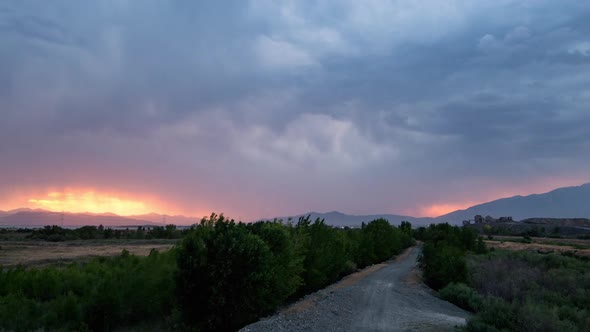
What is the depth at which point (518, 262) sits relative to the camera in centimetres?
4766

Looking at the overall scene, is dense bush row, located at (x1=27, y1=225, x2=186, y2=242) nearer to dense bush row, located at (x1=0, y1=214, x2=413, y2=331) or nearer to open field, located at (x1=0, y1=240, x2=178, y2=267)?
open field, located at (x1=0, y1=240, x2=178, y2=267)

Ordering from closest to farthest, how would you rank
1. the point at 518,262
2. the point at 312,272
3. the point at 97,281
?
1. the point at 97,281
2. the point at 312,272
3. the point at 518,262

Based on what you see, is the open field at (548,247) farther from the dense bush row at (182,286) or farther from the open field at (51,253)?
the dense bush row at (182,286)

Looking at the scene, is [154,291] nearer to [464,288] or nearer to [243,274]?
[243,274]

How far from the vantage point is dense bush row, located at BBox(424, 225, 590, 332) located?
1416 cm

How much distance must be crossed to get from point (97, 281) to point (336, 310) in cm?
1111

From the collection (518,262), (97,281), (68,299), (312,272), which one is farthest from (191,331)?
(518,262)

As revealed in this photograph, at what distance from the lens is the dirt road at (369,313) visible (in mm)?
16359


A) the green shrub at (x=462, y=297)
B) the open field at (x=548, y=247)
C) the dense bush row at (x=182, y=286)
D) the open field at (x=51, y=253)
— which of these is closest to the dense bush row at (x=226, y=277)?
the dense bush row at (x=182, y=286)

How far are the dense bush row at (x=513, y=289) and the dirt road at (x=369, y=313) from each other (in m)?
1.64

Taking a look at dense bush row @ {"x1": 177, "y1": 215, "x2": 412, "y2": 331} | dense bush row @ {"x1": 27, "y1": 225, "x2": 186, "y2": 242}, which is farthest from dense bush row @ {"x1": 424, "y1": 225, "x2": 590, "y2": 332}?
dense bush row @ {"x1": 27, "y1": 225, "x2": 186, "y2": 242}

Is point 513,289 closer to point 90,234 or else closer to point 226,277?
point 226,277

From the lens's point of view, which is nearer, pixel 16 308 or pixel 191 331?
pixel 191 331

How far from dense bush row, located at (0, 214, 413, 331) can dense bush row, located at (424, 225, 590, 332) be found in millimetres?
7486
